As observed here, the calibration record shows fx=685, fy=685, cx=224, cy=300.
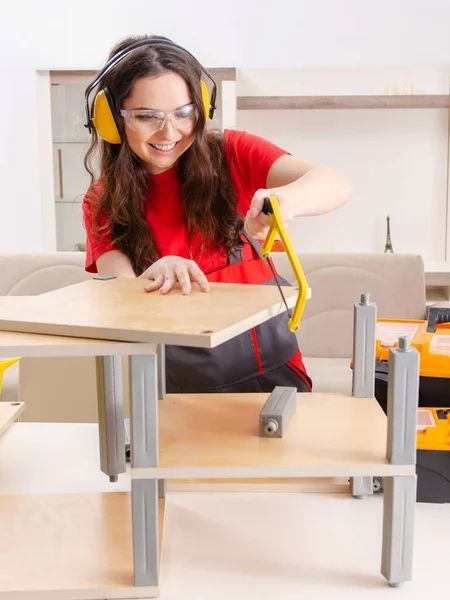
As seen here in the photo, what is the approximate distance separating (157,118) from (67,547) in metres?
0.70

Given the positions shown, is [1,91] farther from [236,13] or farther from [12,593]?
[12,593]

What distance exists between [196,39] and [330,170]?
2.74 meters

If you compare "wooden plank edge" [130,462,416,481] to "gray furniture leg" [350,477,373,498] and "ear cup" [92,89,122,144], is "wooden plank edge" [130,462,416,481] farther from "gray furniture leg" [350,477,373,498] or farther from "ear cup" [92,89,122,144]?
"ear cup" [92,89,122,144]

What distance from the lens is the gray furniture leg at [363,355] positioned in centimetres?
105

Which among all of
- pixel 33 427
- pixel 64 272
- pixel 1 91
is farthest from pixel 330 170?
pixel 1 91

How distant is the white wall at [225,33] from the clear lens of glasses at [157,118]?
262cm

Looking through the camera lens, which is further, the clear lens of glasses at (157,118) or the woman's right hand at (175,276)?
the clear lens of glasses at (157,118)

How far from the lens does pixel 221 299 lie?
0.93 metres

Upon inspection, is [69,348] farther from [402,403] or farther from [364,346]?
[364,346]

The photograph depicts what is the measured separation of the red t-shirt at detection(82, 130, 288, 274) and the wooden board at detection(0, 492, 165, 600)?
1.58ft

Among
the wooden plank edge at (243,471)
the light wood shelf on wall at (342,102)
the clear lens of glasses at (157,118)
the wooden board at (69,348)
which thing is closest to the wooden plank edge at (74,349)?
the wooden board at (69,348)

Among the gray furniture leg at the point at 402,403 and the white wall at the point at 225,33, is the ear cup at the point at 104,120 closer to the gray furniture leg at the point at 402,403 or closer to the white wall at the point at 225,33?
the gray furniture leg at the point at 402,403

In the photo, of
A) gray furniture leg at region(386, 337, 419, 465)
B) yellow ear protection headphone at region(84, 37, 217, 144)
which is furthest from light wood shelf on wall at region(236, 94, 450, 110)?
gray furniture leg at region(386, 337, 419, 465)

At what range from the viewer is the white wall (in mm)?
3598
